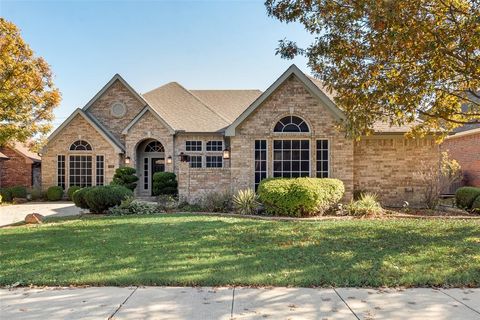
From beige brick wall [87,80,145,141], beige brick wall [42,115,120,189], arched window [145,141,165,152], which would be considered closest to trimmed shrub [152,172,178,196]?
arched window [145,141,165,152]

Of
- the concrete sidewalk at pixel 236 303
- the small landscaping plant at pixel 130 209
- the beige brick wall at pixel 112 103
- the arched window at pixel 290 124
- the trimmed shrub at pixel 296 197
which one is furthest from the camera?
the beige brick wall at pixel 112 103

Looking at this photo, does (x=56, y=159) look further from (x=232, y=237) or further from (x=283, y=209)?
(x=232, y=237)

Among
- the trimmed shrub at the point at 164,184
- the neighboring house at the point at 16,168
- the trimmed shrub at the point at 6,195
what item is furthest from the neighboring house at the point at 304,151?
the neighboring house at the point at 16,168

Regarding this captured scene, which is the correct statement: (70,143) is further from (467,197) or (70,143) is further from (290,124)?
(467,197)

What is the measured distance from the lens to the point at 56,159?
72.8ft

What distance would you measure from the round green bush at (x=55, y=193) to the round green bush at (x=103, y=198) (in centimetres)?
859

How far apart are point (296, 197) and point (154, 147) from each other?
1238 cm

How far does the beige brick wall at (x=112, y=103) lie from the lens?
22672 millimetres

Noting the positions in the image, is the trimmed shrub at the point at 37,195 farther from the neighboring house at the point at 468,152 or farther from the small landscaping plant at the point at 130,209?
the neighboring house at the point at 468,152

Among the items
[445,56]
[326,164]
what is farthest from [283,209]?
[445,56]

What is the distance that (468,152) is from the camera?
71.9 feet

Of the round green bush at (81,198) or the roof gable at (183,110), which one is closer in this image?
the round green bush at (81,198)

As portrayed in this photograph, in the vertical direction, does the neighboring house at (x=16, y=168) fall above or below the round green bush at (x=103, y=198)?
above

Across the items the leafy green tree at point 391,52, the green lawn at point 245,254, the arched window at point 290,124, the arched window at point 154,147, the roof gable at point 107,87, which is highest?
the roof gable at point 107,87
